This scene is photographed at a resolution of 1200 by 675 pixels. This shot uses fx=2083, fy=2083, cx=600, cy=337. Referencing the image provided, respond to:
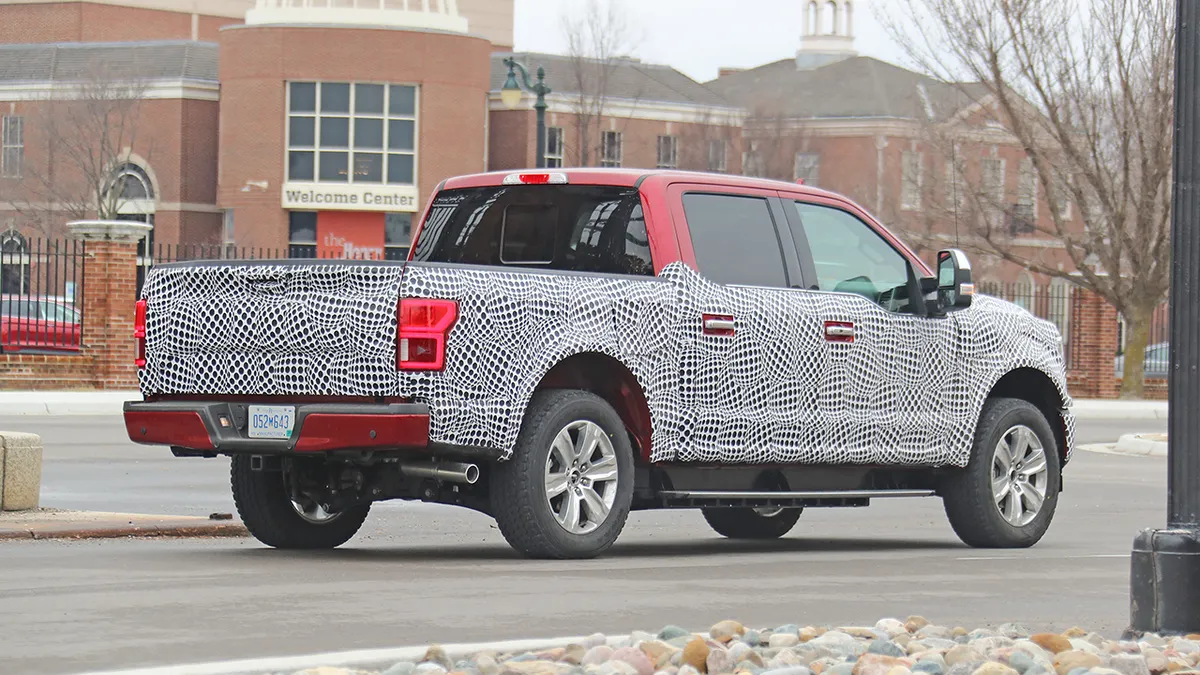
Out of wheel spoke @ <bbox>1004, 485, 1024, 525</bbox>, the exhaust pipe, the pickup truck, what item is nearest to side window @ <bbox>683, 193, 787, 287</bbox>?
the pickup truck

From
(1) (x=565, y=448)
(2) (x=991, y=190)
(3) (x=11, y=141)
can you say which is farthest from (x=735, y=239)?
(3) (x=11, y=141)

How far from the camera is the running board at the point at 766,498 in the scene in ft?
35.1

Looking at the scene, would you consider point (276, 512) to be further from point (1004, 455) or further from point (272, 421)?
point (1004, 455)

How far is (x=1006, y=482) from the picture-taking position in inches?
478

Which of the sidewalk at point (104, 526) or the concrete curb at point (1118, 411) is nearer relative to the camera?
the sidewalk at point (104, 526)

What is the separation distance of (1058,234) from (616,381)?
29174 mm

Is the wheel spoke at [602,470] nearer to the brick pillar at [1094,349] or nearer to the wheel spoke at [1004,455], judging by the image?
the wheel spoke at [1004,455]

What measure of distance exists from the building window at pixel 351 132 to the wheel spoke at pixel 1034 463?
5800 centimetres

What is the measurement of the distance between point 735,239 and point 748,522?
2.32m

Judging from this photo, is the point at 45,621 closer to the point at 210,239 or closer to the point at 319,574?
the point at 319,574

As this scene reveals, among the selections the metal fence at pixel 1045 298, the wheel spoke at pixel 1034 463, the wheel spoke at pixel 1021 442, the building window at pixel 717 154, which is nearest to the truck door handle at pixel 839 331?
the wheel spoke at pixel 1021 442

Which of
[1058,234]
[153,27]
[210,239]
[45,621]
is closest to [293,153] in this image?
[210,239]

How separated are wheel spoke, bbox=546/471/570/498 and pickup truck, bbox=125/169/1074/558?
15 mm

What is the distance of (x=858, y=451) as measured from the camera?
1141 cm
